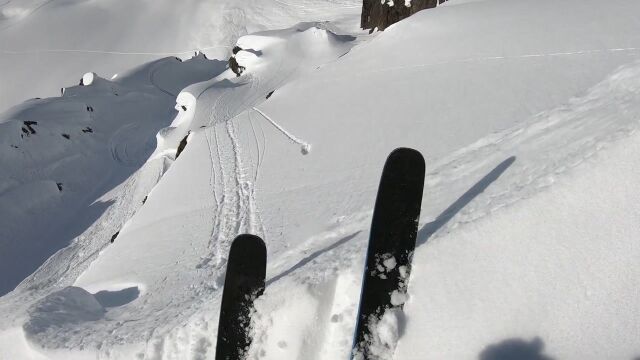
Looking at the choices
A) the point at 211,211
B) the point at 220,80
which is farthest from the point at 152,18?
the point at 211,211

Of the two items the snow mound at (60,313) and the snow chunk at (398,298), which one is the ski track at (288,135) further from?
the snow chunk at (398,298)

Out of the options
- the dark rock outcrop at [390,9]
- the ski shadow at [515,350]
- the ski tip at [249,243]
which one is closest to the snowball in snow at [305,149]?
the ski tip at [249,243]

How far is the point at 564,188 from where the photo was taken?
8.09 feet

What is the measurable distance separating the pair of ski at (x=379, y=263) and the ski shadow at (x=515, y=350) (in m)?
0.40

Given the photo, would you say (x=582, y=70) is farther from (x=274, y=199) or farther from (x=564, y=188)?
(x=274, y=199)

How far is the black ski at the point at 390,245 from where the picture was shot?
89.4 inches

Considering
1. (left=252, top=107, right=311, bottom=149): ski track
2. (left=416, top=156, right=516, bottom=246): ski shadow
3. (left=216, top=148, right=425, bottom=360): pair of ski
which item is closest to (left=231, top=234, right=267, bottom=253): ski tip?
(left=216, top=148, right=425, bottom=360): pair of ski

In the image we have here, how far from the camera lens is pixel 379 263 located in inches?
93.0

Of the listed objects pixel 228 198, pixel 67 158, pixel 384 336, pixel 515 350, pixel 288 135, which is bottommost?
pixel 515 350

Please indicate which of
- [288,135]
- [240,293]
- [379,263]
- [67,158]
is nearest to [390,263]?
[379,263]

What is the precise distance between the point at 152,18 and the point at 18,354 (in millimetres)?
30897

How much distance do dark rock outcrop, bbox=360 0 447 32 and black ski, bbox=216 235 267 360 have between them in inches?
364

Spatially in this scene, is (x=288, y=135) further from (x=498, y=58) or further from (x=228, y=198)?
(x=498, y=58)

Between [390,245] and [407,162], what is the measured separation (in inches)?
15.2
